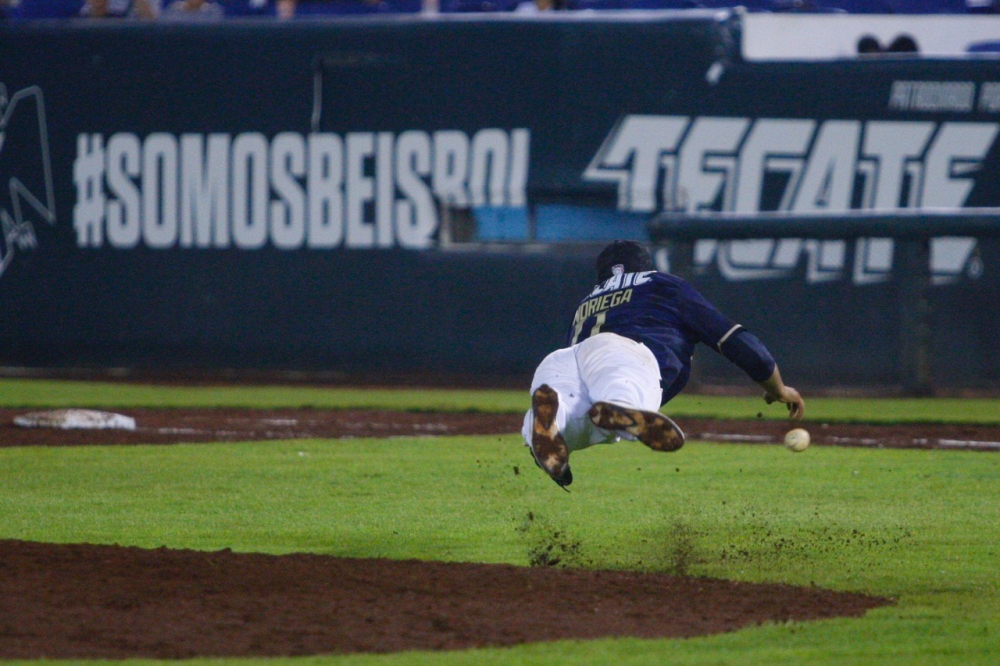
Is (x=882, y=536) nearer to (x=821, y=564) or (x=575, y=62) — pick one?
(x=821, y=564)

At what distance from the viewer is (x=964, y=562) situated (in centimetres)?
611

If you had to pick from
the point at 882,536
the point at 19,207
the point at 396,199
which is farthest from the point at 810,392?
the point at 19,207

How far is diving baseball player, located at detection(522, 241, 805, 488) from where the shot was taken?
234 inches

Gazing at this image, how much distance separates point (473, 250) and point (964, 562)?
10196 mm

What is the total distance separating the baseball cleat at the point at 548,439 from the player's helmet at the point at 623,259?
0.98m

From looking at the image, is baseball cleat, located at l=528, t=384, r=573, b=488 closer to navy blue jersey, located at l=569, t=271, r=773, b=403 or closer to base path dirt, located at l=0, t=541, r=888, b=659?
base path dirt, located at l=0, t=541, r=888, b=659

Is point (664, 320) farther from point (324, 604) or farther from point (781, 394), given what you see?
point (324, 604)

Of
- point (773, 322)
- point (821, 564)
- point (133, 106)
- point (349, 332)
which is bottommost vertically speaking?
point (349, 332)

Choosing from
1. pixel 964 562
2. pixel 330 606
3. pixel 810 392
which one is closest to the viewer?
pixel 330 606

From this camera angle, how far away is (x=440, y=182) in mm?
16078

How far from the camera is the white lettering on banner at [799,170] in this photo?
564 inches

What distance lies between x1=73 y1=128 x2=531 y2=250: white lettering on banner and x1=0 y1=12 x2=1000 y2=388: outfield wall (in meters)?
0.03

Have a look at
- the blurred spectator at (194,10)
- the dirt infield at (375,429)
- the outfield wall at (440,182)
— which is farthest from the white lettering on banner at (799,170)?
the blurred spectator at (194,10)

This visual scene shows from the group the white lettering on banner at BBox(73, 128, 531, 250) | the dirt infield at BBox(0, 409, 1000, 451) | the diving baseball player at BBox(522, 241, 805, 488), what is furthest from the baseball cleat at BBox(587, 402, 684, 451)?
the white lettering on banner at BBox(73, 128, 531, 250)
